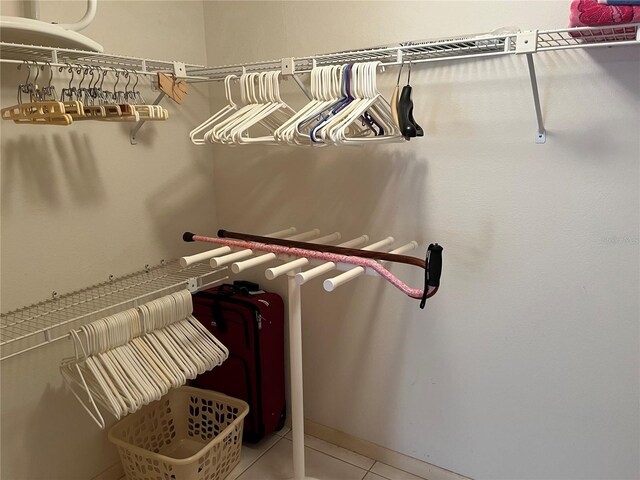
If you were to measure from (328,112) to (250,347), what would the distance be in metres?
1.01

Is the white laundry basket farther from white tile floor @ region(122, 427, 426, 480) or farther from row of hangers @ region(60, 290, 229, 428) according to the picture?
row of hangers @ region(60, 290, 229, 428)

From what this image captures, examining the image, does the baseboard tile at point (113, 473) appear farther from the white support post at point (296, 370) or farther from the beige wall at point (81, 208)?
the white support post at point (296, 370)

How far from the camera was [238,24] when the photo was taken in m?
2.04

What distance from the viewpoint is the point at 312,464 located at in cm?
205

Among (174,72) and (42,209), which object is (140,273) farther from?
(174,72)

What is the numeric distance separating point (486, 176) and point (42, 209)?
145 centimetres

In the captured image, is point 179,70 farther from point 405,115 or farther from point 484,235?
point 484,235

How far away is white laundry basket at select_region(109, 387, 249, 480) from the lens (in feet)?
5.59

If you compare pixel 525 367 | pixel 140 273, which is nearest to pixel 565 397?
pixel 525 367

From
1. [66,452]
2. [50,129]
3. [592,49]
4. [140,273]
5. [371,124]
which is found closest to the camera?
[592,49]

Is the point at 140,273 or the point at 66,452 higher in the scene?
the point at 140,273

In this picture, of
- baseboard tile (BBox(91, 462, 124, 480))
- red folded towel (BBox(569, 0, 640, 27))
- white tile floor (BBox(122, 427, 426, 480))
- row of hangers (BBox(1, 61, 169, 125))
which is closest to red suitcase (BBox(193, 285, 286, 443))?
white tile floor (BBox(122, 427, 426, 480))

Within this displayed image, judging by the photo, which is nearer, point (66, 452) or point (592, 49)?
point (592, 49)

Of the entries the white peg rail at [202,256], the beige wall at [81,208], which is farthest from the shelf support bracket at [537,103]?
the beige wall at [81,208]
